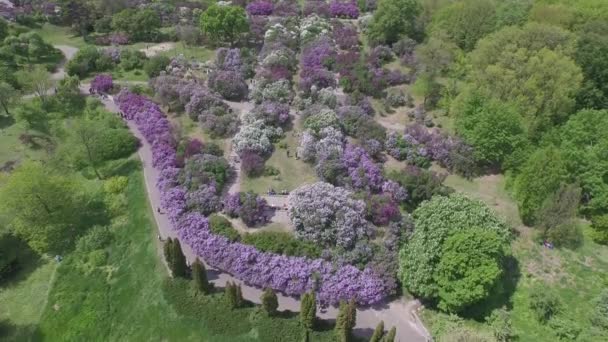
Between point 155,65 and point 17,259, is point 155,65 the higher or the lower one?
the higher one

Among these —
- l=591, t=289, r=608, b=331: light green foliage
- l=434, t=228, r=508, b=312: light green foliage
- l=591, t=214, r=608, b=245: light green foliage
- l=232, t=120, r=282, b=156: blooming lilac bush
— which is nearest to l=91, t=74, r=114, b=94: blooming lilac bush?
l=232, t=120, r=282, b=156: blooming lilac bush

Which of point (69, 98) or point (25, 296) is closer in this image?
point (25, 296)

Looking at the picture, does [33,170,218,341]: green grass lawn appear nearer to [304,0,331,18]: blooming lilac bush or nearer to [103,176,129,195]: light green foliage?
[103,176,129,195]: light green foliage

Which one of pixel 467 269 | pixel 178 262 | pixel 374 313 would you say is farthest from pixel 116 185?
pixel 467 269

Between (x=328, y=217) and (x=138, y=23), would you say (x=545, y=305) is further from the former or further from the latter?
(x=138, y=23)

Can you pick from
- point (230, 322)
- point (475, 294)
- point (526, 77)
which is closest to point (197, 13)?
point (526, 77)

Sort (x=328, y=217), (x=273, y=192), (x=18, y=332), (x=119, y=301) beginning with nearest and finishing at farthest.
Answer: (x=18, y=332) < (x=119, y=301) < (x=328, y=217) < (x=273, y=192)

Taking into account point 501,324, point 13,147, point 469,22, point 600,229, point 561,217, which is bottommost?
point 13,147
